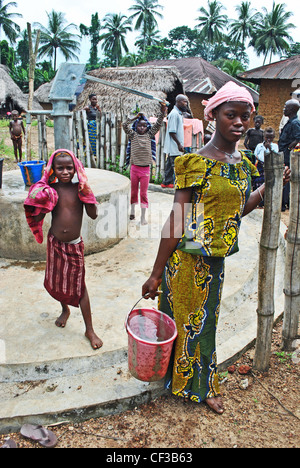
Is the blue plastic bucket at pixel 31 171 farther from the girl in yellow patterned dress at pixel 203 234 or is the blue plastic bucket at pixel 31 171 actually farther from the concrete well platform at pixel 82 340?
the girl in yellow patterned dress at pixel 203 234

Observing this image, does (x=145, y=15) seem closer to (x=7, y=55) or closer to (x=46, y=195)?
(x=7, y=55)

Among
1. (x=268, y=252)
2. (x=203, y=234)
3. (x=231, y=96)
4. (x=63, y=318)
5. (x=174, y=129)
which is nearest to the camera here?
(x=231, y=96)

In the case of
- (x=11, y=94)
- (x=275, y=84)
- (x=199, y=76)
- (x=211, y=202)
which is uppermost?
(x=199, y=76)

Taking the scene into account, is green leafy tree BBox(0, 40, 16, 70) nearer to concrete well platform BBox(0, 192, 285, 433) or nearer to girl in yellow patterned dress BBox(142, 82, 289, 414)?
concrete well platform BBox(0, 192, 285, 433)

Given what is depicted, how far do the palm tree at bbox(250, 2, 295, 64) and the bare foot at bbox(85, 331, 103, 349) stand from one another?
136 ft

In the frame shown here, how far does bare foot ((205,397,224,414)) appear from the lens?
2.13m

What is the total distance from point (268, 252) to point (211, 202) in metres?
0.70

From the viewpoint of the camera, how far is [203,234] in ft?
5.97

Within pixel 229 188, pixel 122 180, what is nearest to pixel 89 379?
pixel 229 188

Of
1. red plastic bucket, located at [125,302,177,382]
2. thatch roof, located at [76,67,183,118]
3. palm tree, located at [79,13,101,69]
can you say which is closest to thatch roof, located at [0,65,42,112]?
thatch roof, located at [76,67,183,118]

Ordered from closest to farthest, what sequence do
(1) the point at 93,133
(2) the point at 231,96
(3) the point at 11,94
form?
(2) the point at 231,96 < (1) the point at 93,133 < (3) the point at 11,94

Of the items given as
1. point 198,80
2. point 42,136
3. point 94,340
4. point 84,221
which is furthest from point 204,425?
point 198,80

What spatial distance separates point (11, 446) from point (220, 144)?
1891 mm

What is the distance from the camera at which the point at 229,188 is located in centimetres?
179
